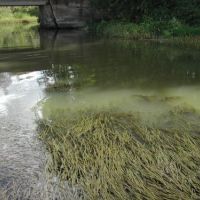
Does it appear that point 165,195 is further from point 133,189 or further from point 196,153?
point 196,153

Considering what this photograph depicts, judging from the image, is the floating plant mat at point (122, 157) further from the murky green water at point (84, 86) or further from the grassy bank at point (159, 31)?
the grassy bank at point (159, 31)

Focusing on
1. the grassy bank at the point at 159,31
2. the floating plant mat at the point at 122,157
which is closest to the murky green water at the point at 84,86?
the floating plant mat at the point at 122,157

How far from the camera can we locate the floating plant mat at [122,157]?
6.09 meters

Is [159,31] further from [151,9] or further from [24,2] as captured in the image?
[24,2]

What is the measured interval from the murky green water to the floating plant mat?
511 mm

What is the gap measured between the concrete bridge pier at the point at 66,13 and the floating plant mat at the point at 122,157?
26.9 metres

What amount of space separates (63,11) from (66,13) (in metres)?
0.33

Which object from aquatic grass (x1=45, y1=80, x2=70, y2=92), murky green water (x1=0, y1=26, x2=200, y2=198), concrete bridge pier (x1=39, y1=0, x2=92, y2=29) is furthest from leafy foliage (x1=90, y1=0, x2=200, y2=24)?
aquatic grass (x1=45, y1=80, x2=70, y2=92)

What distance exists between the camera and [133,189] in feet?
20.0

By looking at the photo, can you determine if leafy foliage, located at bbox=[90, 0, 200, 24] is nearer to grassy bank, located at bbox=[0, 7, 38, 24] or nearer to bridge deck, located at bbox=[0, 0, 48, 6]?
bridge deck, located at bbox=[0, 0, 48, 6]

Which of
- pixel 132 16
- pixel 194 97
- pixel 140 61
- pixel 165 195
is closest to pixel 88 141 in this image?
pixel 165 195

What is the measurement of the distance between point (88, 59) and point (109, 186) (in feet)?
43.0

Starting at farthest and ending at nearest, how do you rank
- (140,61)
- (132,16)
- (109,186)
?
(132,16)
(140,61)
(109,186)

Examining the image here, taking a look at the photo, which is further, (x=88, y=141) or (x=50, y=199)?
(x=88, y=141)
